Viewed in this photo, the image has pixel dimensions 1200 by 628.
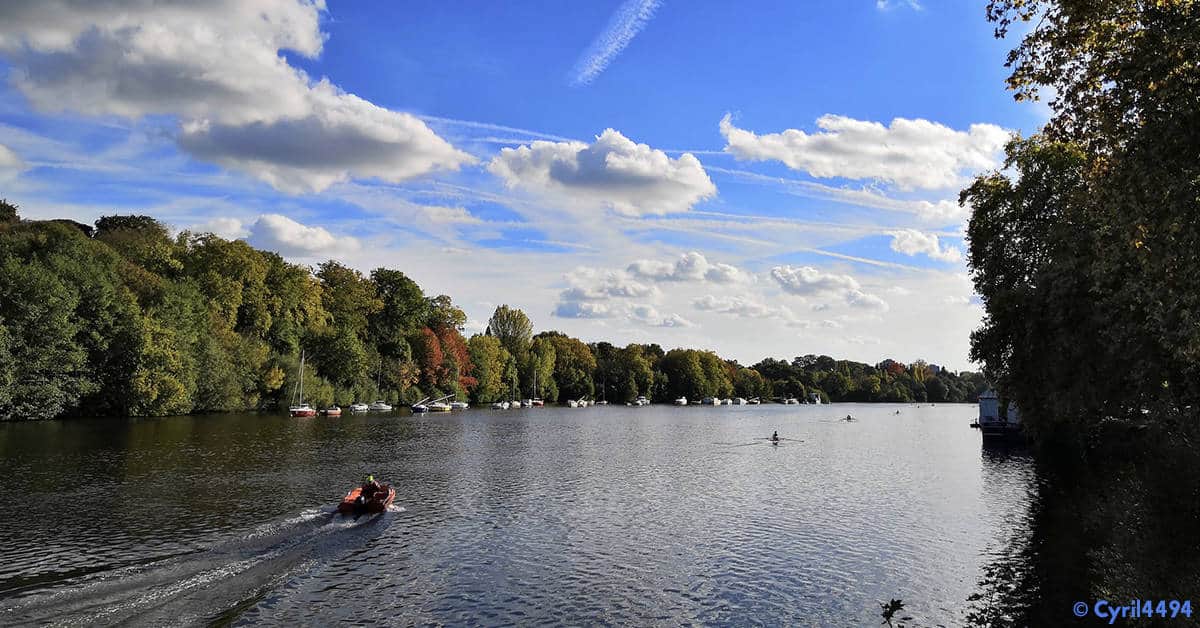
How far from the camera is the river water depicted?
72.1ft

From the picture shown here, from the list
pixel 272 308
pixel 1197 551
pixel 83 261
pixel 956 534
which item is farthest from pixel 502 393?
pixel 1197 551

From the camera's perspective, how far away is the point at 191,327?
102m

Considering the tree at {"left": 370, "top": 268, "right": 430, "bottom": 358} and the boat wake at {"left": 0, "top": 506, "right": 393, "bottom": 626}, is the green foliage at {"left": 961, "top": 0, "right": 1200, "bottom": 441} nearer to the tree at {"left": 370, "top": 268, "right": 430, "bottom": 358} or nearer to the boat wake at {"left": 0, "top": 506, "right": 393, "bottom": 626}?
the boat wake at {"left": 0, "top": 506, "right": 393, "bottom": 626}

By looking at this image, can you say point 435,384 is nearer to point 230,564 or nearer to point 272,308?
point 272,308

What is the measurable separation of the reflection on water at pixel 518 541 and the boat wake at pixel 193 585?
100 millimetres

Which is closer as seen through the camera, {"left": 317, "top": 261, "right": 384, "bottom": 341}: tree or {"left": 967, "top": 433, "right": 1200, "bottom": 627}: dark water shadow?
{"left": 967, "top": 433, "right": 1200, "bottom": 627}: dark water shadow

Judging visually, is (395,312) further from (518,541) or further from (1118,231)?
(1118,231)

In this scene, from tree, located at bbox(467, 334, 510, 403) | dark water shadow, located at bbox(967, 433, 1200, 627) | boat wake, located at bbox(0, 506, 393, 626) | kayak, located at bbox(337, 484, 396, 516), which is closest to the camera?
dark water shadow, located at bbox(967, 433, 1200, 627)

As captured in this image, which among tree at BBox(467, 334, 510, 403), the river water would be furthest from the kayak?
tree at BBox(467, 334, 510, 403)

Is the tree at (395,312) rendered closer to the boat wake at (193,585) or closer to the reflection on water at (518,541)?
the reflection on water at (518,541)

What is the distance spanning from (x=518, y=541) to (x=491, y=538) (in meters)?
1.33

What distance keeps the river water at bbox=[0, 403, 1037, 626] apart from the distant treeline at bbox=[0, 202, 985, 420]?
24.5 meters

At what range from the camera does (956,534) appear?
32781 millimetres

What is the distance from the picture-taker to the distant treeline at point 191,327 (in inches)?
3159
